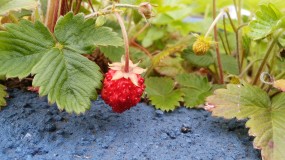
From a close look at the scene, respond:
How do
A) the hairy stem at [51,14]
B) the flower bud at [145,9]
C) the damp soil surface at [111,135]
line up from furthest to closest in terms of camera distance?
the hairy stem at [51,14], the flower bud at [145,9], the damp soil surface at [111,135]

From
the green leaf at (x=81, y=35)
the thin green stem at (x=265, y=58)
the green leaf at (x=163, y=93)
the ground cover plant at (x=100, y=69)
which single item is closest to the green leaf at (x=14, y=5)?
the ground cover plant at (x=100, y=69)

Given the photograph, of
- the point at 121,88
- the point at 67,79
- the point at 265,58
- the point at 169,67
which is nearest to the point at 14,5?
the point at 67,79

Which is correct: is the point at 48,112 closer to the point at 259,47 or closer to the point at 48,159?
the point at 48,159

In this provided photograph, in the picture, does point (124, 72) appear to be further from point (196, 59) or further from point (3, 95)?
point (196, 59)

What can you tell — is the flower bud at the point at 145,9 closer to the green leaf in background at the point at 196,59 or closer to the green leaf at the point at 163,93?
the green leaf at the point at 163,93

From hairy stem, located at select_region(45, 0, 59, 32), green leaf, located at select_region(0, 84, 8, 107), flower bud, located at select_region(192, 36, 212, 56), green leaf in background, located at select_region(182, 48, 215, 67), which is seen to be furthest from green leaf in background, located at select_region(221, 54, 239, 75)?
green leaf, located at select_region(0, 84, 8, 107)

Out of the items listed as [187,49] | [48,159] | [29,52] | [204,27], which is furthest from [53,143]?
[204,27]
